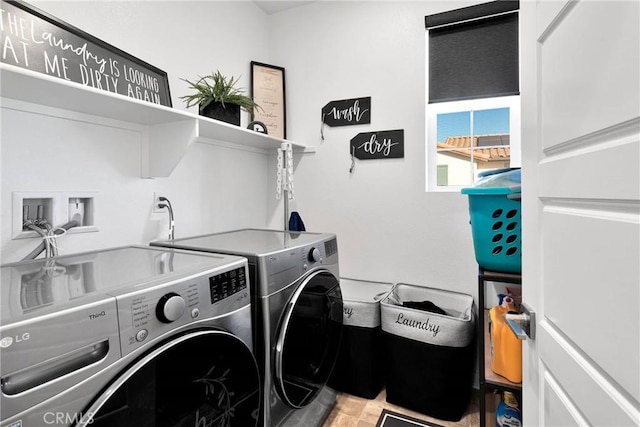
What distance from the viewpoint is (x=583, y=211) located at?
1.88ft

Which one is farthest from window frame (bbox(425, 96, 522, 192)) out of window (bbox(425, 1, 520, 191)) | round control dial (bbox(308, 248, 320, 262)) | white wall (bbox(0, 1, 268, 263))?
white wall (bbox(0, 1, 268, 263))

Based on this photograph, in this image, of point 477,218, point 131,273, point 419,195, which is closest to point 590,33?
point 477,218

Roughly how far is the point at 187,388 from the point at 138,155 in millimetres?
1154

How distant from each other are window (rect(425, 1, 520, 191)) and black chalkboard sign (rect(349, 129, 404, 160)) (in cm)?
19

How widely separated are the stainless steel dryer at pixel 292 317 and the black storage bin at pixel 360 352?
6.8 inches

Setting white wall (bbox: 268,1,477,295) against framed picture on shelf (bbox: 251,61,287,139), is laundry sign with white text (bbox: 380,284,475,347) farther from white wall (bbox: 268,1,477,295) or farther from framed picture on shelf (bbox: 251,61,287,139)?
framed picture on shelf (bbox: 251,61,287,139)

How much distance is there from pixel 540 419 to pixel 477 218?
2.30 ft

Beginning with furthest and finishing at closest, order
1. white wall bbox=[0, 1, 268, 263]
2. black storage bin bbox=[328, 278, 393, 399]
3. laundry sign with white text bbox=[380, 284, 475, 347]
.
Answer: black storage bin bbox=[328, 278, 393, 399] → laundry sign with white text bbox=[380, 284, 475, 347] → white wall bbox=[0, 1, 268, 263]

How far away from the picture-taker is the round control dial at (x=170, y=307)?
742mm

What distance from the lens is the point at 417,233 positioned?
203cm

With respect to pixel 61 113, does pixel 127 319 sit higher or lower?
lower

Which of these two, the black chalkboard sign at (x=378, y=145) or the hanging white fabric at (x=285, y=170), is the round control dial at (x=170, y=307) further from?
the black chalkboard sign at (x=378, y=145)

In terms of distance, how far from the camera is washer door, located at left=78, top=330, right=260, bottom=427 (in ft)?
2.12

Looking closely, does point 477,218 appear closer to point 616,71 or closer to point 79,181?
point 616,71
